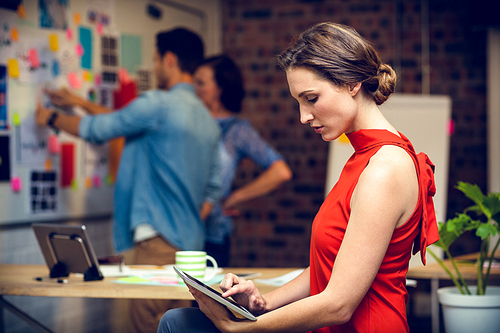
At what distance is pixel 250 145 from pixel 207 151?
1.62ft

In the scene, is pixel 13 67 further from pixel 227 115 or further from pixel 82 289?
pixel 82 289

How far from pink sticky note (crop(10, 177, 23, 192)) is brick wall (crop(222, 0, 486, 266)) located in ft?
6.80

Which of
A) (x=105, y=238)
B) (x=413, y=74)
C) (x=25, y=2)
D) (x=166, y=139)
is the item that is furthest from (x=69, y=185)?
(x=413, y=74)

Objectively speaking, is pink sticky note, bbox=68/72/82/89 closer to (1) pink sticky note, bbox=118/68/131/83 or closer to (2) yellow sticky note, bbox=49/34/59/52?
(2) yellow sticky note, bbox=49/34/59/52

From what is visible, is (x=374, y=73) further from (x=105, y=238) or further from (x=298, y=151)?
(x=298, y=151)

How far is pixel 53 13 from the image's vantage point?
2.84 metres

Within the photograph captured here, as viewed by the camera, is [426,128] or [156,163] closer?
[156,163]

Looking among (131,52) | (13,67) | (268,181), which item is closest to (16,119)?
(13,67)

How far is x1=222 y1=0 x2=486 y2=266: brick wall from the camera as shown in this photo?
13.3 ft

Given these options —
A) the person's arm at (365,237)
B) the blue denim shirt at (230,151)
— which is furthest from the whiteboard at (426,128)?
the person's arm at (365,237)

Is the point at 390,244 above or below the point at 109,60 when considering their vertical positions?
below

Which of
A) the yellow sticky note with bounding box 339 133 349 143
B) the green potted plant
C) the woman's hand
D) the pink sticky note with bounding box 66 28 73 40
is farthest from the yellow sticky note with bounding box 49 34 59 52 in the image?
the green potted plant

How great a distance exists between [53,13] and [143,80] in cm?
84

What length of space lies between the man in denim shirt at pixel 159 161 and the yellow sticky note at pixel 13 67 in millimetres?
196
